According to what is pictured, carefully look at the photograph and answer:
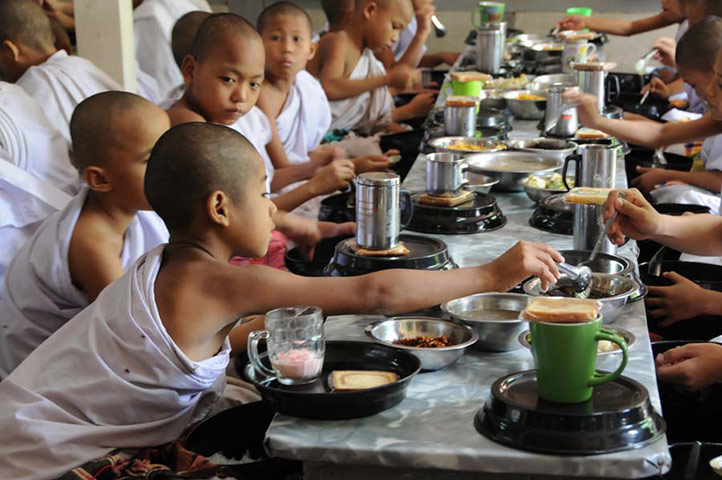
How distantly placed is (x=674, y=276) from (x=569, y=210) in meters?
0.36

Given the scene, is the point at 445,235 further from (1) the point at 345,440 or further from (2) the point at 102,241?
(1) the point at 345,440

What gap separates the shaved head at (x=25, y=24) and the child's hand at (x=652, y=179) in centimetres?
254

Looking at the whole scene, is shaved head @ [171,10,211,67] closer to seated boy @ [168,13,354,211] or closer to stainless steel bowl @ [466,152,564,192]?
seated boy @ [168,13,354,211]

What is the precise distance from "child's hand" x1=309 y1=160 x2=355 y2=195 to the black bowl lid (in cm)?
81

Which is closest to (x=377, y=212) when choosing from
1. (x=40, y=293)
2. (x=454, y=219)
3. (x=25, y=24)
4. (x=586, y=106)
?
(x=454, y=219)

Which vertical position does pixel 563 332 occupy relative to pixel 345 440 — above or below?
above

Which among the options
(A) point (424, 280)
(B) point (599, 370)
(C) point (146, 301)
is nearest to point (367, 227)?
(A) point (424, 280)

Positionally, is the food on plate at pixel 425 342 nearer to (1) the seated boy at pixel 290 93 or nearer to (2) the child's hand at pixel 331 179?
(2) the child's hand at pixel 331 179

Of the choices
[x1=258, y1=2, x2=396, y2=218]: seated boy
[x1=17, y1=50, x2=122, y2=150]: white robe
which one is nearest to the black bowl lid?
[x1=258, y1=2, x2=396, y2=218]: seated boy

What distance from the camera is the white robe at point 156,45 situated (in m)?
6.14

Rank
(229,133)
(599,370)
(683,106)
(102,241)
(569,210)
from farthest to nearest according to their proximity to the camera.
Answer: (683,106), (569,210), (102,241), (229,133), (599,370)

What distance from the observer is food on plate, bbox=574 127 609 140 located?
3928mm

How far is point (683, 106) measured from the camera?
555 cm

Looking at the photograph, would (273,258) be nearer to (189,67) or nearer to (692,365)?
(189,67)
